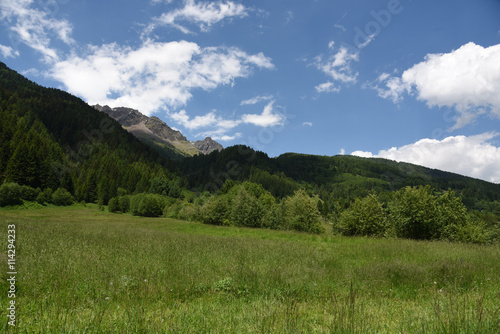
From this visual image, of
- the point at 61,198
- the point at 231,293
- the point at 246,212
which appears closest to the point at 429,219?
the point at 231,293

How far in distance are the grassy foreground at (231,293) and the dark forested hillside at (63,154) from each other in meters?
87.4

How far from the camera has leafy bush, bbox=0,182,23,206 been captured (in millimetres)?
51584

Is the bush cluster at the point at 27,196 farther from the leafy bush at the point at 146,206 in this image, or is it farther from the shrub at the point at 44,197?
the leafy bush at the point at 146,206

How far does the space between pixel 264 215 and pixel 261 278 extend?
4478 cm

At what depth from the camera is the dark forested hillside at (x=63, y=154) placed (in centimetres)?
7350

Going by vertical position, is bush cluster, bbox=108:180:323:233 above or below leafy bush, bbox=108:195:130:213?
above

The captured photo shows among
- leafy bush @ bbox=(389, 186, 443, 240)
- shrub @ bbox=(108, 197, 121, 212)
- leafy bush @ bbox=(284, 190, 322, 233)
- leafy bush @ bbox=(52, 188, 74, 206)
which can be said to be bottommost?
shrub @ bbox=(108, 197, 121, 212)

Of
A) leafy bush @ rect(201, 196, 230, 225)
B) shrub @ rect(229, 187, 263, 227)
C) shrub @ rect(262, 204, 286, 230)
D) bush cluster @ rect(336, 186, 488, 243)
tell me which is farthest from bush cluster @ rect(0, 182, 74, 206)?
bush cluster @ rect(336, 186, 488, 243)

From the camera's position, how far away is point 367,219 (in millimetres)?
32469

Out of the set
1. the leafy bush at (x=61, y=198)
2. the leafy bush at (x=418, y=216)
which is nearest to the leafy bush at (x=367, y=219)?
the leafy bush at (x=418, y=216)

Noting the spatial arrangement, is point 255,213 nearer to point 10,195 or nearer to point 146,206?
point 146,206

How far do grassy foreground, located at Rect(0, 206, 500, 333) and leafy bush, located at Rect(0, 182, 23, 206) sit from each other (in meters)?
62.5

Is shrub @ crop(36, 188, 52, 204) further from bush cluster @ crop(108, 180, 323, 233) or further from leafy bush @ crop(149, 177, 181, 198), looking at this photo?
leafy bush @ crop(149, 177, 181, 198)

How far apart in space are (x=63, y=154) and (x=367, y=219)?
13434 centimetres
